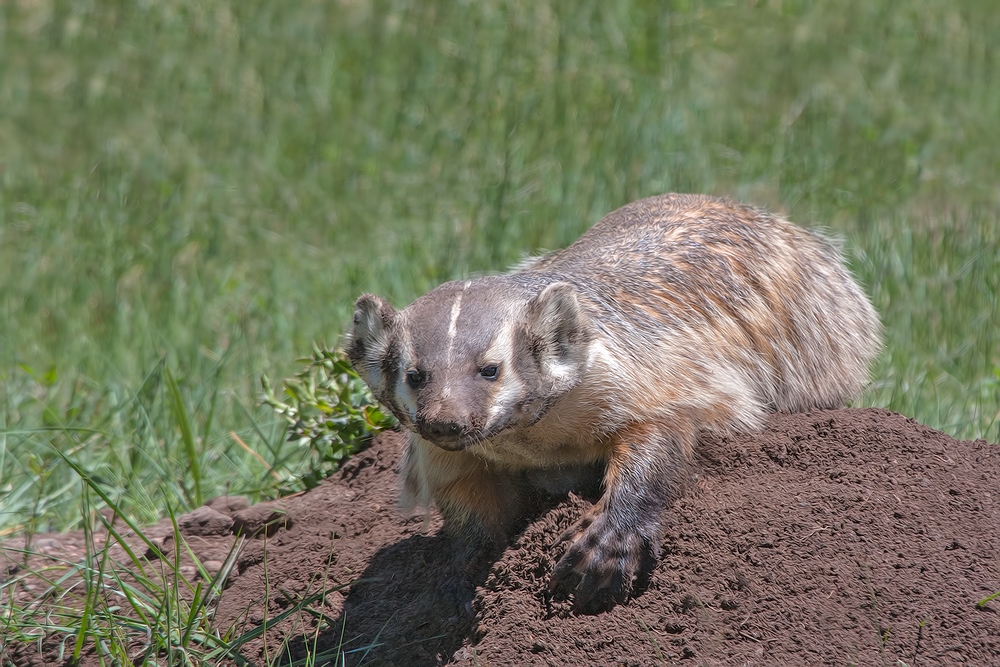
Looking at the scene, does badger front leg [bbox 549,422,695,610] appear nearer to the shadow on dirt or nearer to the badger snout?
the shadow on dirt

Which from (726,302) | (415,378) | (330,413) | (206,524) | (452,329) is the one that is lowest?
(206,524)

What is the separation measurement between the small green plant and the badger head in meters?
0.93

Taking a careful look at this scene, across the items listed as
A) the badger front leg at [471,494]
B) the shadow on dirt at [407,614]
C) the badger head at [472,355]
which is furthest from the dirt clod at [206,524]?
the badger head at [472,355]

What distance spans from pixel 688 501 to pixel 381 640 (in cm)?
97

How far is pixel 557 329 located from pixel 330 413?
4.40 ft

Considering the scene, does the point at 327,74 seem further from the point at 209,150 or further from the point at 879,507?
the point at 879,507

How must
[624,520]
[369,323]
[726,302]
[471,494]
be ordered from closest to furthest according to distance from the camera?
1. [624,520]
2. [369,323]
3. [471,494]
4. [726,302]

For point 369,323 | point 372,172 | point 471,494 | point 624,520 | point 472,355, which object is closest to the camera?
point 472,355

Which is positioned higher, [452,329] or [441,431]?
[452,329]

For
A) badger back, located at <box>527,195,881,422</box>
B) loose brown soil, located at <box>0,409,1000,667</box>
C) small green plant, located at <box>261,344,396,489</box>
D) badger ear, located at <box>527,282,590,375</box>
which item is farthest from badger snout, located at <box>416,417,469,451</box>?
small green plant, located at <box>261,344,396,489</box>

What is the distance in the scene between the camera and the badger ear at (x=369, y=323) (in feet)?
11.2

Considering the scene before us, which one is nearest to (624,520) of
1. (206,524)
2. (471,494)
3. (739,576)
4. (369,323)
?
(739,576)

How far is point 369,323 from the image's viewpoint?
3426 mm

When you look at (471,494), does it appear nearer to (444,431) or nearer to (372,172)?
(444,431)
